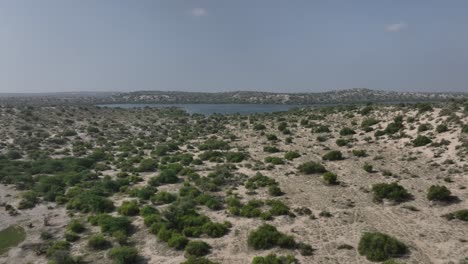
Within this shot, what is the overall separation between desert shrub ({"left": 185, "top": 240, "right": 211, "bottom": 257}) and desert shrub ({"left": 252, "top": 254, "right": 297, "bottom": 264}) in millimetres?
2983

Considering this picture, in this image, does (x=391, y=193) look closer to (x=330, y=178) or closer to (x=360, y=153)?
(x=330, y=178)

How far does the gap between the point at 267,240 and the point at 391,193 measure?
1040cm

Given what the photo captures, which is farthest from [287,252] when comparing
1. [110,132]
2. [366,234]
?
[110,132]

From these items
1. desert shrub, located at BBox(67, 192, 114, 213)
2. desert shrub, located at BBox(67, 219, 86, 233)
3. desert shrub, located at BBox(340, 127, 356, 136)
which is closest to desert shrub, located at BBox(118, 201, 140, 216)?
desert shrub, located at BBox(67, 192, 114, 213)

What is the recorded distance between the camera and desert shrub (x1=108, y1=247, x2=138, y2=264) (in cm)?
1945

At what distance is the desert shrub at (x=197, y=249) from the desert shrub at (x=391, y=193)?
12584mm

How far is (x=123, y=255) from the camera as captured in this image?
19594mm

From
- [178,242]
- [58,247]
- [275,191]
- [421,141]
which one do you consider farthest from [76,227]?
[421,141]

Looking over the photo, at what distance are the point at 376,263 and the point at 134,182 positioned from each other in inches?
928

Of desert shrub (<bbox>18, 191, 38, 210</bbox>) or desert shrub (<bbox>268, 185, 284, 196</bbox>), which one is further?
desert shrub (<bbox>18, 191, 38, 210</bbox>)

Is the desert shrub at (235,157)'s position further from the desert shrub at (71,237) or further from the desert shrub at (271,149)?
the desert shrub at (71,237)

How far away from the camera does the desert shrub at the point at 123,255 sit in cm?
1945

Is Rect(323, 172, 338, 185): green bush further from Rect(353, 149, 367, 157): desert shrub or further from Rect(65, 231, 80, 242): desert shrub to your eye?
Rect(65, 231, 80, 242): desert shrub

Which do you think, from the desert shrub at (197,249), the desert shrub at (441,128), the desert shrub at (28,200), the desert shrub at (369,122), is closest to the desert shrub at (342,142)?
the desert shrub at (369,122)
